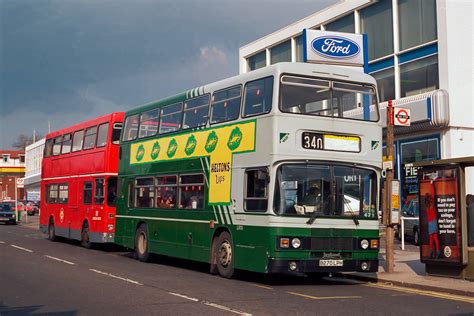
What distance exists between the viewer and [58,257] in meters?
19.7

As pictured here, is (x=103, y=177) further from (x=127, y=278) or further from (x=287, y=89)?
(x=287, y=89)

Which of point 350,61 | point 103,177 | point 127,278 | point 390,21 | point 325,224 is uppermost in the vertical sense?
point 390,21

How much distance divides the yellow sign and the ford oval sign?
702cm

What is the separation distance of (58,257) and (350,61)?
11.3m

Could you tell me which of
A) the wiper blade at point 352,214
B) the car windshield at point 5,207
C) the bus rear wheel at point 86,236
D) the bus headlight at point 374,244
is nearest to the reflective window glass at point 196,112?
the wiper blade at point 352,214

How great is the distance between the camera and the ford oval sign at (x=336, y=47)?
21.7 meters

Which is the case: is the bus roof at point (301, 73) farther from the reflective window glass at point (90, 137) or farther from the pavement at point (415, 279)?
the reflective window glass at point (90, 137)

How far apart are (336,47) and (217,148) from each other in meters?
8.31

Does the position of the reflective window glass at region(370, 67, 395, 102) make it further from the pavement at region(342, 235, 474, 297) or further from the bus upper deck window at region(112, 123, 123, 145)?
the pavement at region(342, 235, 474, 297)

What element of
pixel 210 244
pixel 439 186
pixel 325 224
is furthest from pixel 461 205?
pixel 210 244

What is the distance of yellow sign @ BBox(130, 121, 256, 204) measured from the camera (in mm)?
14180

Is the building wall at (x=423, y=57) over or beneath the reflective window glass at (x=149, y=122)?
over

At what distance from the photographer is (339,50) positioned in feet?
70.9

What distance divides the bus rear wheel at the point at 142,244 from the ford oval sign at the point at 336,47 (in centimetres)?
837
